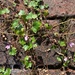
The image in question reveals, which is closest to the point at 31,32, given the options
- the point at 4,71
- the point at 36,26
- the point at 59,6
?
the point at 36,26

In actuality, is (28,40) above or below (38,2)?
below

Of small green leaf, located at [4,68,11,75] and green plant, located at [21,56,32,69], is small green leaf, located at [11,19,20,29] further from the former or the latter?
small green leaf, located at [4,68,11,75]

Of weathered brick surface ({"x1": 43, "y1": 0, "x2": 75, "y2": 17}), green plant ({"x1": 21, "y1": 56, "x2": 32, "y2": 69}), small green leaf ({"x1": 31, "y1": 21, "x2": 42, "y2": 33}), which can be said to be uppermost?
weathered brick surface ({"x1": 43, "y1": 0, "x2": 75, "y2": 17})

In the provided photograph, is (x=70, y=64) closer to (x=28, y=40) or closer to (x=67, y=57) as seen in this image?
(x=67, y=57)

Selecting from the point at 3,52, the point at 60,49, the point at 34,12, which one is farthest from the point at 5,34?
the point at 60,49

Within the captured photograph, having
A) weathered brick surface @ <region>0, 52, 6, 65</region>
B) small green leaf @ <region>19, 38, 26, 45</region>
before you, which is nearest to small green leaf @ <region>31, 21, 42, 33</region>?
small green leaf @ <region>19, 38, 26, 45</region>

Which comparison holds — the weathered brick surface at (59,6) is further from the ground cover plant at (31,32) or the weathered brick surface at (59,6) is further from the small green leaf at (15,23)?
the small green leaf at (15,23)

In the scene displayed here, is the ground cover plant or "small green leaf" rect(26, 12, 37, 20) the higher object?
"small green leaf" rect(26, 12, 37, 20)

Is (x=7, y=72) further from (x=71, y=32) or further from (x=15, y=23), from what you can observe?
(x=71, y=32)
